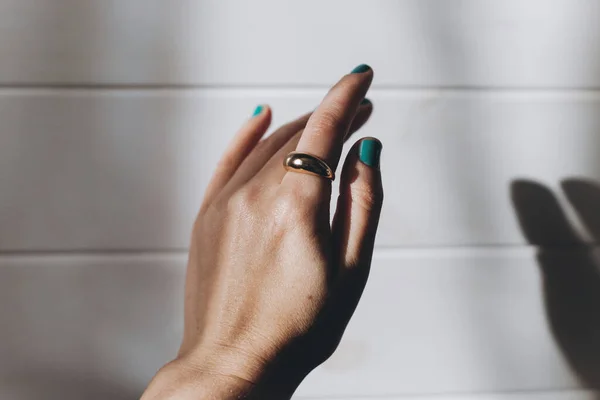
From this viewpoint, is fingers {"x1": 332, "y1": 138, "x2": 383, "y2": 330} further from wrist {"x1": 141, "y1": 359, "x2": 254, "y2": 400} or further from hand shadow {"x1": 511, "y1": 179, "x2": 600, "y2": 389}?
hand shadow {"x1": 511, "y1": 179, "x2": 600, "y2": 389}

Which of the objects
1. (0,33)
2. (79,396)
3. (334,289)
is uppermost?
(0,33)

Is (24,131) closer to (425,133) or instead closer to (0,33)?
(0,33)

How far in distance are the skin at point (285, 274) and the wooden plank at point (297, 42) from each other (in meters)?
0.15

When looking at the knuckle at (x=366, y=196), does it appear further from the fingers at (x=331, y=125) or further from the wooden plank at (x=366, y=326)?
the wooden plank at (x=366, y=326)

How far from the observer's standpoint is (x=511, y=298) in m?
0.67

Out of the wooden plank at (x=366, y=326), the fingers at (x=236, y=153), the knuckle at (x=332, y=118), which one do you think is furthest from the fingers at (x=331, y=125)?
the wooden plank at (x=366, y=326)

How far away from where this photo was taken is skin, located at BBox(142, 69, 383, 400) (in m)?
0.42

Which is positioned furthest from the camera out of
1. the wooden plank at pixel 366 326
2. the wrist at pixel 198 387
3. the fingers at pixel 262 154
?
the wooden plank at pixel 366 326

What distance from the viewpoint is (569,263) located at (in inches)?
26.4

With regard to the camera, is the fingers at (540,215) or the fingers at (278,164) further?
the fingers at (540,215)

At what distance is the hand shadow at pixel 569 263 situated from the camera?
0.66 meters

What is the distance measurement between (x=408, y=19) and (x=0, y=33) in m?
0.44

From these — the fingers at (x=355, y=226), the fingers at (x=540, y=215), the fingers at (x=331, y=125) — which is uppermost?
the fingers at (x=331, y=125)

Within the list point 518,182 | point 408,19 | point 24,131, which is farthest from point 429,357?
point 24,131
